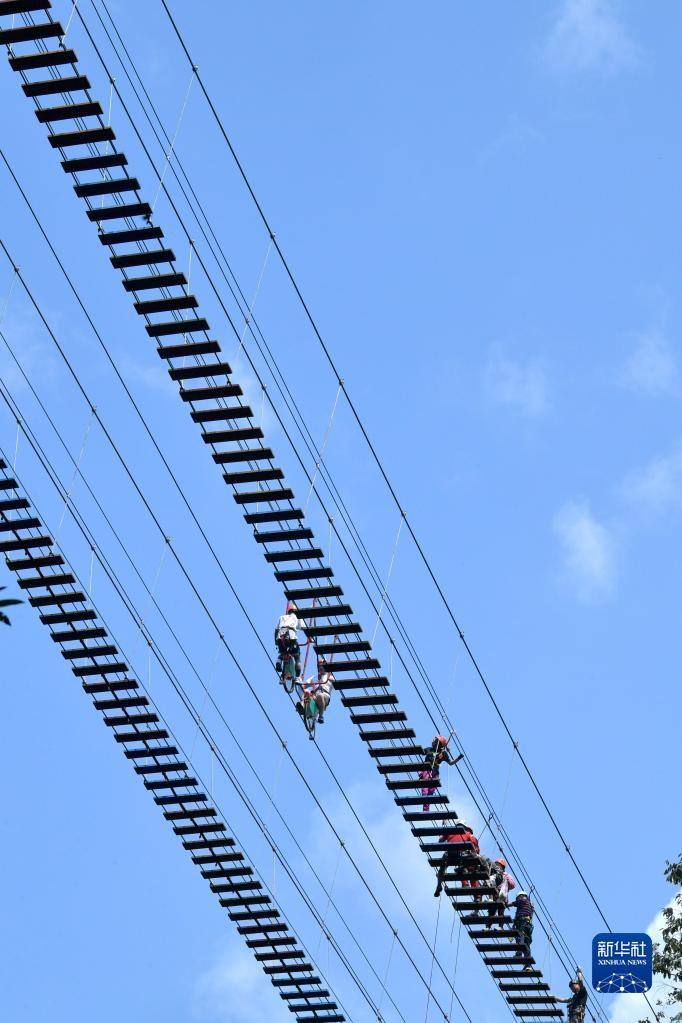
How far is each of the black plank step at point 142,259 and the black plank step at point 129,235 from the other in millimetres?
344

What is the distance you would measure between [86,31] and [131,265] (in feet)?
17.0

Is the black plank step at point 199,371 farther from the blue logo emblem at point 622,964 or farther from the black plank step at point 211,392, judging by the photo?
the blue logo emblem at point 622,964

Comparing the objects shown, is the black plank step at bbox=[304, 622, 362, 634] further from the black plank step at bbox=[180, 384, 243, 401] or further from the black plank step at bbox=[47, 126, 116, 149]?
the black plank step at bbox=[47, 126, 116, 149]

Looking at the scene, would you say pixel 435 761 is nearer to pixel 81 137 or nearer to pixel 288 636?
pixel 288 636

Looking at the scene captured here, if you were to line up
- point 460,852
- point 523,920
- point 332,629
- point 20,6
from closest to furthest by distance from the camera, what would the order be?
point 20,6 → point 332,629 → point 460,852 → point 523,920

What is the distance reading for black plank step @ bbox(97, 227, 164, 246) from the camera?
2739 inches

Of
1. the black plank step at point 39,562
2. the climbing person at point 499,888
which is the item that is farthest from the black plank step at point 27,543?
the climbing person at point 499,888

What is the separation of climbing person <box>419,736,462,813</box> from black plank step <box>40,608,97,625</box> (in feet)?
28.9

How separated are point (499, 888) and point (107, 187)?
23149 millimetres

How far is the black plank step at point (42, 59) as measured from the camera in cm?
6706

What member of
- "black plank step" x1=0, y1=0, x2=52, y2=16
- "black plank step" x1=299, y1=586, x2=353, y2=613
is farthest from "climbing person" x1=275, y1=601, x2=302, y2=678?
"black plank step" x1=0, y1=0, x2=52, y2=16

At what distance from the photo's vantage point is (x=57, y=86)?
222ft

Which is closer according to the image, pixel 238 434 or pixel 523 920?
pixel 238 434

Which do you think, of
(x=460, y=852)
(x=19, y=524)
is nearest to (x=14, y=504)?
(x=19, y=524)
